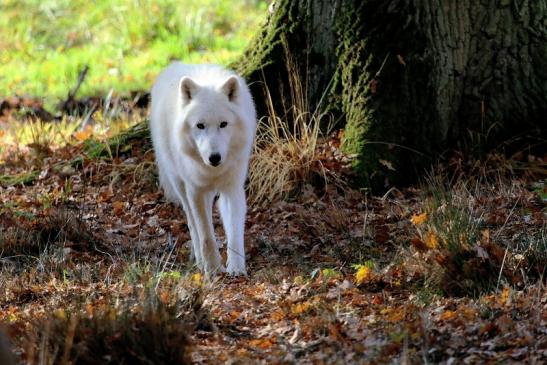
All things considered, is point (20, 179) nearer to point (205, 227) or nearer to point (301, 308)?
point (205, 227)

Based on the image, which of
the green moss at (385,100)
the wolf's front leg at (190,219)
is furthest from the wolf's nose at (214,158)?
the green moss at (385,100)

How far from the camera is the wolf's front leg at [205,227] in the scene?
6.68 metres

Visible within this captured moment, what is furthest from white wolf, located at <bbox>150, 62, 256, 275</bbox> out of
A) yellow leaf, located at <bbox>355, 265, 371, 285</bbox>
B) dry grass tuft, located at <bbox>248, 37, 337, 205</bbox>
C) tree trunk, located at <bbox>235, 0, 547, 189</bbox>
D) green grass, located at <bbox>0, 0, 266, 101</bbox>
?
green grass, located at <bbox>0, 0, 266, 101</bbox>

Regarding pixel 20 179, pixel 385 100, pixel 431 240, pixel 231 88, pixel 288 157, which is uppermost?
pixel 231 88

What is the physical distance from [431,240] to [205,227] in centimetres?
201

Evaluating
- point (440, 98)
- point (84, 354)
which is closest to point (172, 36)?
point (440, 98)

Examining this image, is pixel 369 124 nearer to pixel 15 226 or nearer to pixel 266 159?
pixel 266 159

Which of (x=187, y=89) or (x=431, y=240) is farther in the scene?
(x=187, y=89)

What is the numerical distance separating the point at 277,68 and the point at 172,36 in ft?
24.5

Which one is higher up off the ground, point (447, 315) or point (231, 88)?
point (231, 88)

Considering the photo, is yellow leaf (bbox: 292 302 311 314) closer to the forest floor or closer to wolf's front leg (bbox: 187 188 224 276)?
the forest floor

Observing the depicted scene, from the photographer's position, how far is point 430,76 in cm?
777

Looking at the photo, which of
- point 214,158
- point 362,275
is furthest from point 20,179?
point 362,275

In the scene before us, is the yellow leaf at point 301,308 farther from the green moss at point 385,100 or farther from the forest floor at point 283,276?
the green moss at point 385,100
